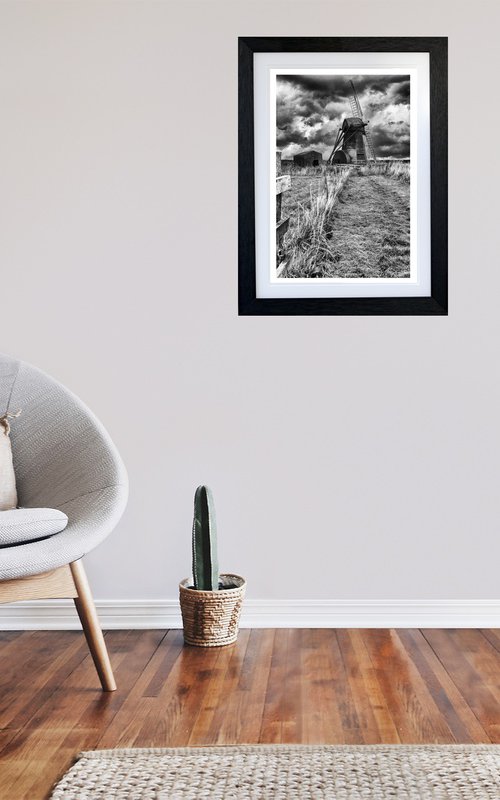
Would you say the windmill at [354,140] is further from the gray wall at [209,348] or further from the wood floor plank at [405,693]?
the wood floor plank at [405,693]

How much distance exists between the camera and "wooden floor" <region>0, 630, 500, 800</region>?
71.4 inches

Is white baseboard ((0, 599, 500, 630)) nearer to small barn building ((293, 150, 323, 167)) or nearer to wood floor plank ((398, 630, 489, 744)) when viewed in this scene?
wood floor plank ((398, 630, 489, 744))

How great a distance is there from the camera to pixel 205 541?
98.0 inches

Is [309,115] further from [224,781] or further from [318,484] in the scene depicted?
[224,781]

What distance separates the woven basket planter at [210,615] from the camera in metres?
2.47

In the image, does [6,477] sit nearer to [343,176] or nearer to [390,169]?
[343,176]

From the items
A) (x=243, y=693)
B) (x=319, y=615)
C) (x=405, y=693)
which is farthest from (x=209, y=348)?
(x=405, y=693)

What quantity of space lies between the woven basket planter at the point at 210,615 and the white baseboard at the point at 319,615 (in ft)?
0.64

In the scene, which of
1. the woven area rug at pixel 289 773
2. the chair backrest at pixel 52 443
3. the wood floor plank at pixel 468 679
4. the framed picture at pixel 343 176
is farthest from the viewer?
the framed picture at pixel 343 176

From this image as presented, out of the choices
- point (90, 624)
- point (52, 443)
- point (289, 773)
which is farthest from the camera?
point (52, 443)

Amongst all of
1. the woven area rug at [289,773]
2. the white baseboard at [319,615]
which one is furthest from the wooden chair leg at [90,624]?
the white baseboard at [319,615]

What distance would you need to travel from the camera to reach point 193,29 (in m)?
2.69

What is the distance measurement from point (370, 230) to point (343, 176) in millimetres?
199

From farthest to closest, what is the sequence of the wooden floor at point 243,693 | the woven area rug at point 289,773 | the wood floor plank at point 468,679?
the wood floor plank at point 468,679 → the wooden floor at point 243,693 → the woven area rug at point 289,773
